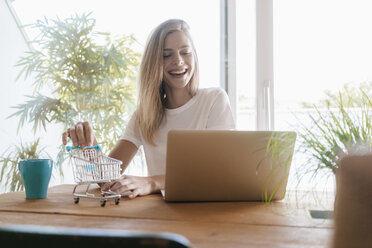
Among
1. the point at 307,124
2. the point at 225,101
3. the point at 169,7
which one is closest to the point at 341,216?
the point at 307,124

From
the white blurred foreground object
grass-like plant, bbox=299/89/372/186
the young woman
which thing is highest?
the young woman

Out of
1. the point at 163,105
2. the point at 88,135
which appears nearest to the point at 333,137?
the point at 88,135

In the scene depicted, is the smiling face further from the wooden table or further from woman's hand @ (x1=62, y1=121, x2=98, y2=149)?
the wooden table

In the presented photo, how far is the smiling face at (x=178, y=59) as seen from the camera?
6.45 feet

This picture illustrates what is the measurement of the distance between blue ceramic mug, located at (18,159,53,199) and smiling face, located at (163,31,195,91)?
944mm

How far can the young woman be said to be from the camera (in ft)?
6.26

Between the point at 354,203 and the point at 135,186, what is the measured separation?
83 cm

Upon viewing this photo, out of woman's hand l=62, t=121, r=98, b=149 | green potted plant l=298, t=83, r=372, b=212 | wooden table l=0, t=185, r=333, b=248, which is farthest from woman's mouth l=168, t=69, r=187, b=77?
green potted plant l=298, t=83, r=372, b=212

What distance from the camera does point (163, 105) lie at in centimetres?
208

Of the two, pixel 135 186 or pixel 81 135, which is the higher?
pixel 81 135

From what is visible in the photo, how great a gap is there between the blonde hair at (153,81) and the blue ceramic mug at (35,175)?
2.42 feet

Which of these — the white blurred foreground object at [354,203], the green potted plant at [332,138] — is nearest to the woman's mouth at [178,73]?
the green potted plant at [332,138]

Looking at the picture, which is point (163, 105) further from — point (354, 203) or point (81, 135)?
point (354, 203)

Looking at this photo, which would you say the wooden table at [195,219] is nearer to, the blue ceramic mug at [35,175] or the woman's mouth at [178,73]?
the blue ceramic mug at [35,175]
